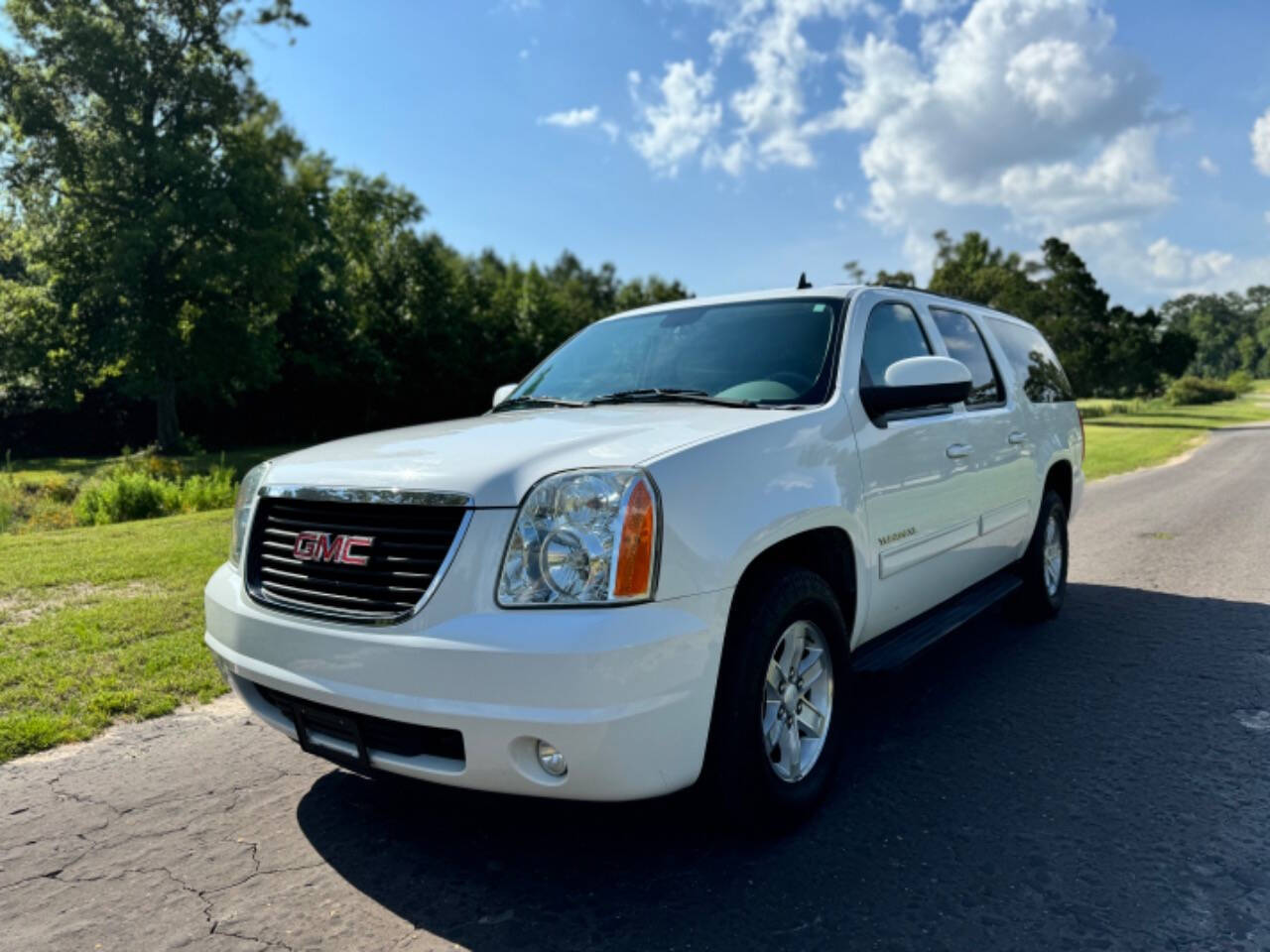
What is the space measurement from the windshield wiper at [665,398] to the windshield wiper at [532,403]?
10 centimetres

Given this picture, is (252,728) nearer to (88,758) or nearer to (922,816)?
(88,758)

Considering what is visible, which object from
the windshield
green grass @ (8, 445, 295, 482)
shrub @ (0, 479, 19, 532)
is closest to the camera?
the windshield

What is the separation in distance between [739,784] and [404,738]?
1052mm

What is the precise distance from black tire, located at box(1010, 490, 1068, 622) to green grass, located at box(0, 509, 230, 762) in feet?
16.1

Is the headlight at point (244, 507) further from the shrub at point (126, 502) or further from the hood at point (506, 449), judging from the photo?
the shrub at point (126, 502)

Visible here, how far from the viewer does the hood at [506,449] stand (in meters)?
2.67

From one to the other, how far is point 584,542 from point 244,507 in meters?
1.55

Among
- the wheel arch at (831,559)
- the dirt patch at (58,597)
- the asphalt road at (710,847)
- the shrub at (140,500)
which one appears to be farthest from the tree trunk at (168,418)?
the wheel arch at (831,559)

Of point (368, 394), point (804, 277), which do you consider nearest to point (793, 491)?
point (804, 277)

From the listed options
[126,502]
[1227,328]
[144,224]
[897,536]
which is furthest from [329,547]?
[1227,328]

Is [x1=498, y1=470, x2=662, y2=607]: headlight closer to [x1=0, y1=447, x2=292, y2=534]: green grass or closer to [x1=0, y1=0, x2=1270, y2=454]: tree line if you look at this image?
[x1=0, y1=447, x2=292, y2=534]: green grass

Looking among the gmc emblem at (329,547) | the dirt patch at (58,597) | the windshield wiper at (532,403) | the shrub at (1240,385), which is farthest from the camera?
the shrub at (1240,385)

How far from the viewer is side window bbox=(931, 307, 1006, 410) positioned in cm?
483

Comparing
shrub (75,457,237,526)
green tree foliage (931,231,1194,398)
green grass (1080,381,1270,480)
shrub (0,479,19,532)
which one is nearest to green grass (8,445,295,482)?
shrub (0,479,19,532)
